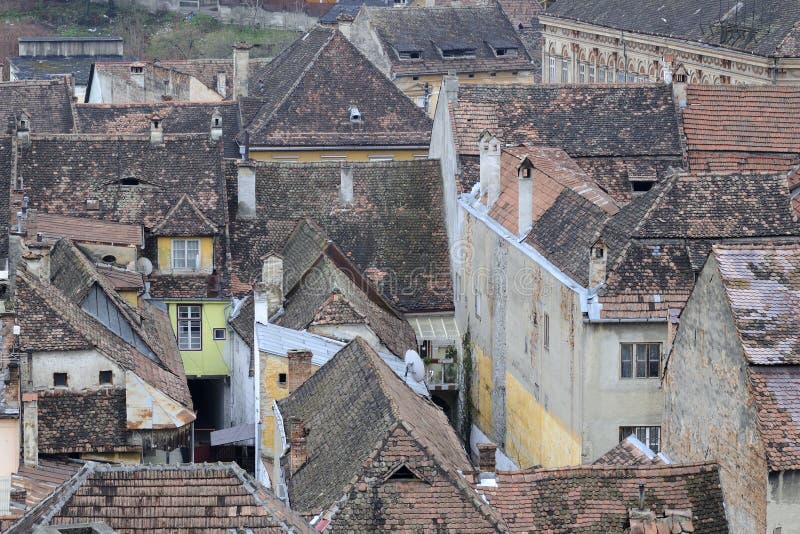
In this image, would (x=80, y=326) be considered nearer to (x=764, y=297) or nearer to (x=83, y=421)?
(x=83, y=421)

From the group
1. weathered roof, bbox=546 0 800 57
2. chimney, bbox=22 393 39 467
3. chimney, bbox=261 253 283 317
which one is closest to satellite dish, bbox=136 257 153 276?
chimney, bbox=261 253 283 317

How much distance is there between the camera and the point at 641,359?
4681 centimetres

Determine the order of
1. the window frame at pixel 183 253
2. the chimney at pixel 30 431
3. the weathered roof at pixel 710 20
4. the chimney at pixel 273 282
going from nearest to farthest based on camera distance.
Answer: the chimney at pixel 30 431 → the chimney at pixel 273 282 → the window frame at pixel 183 253 → the weathered roof at pixel 710 20

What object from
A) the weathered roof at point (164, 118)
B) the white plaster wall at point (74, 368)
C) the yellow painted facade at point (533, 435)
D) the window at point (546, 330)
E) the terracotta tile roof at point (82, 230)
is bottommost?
the yellow painted facade at point (533, 435)

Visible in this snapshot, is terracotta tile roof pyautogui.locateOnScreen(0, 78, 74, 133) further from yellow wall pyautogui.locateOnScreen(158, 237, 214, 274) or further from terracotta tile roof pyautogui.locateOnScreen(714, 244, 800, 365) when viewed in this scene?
terracotta tile roof pyautogui.locateOnScreen(714, 244, 800, 365)

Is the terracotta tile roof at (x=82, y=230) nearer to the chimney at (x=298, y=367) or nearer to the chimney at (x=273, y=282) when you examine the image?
the chimney at (x=273, y=282)

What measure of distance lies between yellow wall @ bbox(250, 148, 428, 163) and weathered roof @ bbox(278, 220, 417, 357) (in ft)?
45.6

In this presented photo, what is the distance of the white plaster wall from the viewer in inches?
1884

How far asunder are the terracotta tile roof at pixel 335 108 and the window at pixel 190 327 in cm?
1587

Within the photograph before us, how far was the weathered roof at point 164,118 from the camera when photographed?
76812 mm

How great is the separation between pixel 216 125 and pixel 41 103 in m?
9.45

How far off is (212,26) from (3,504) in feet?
314

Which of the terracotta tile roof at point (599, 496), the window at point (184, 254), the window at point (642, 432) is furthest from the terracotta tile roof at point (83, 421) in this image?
the window at point (184, 254)

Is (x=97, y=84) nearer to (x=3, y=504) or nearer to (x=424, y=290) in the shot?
(x=424, y=290)
